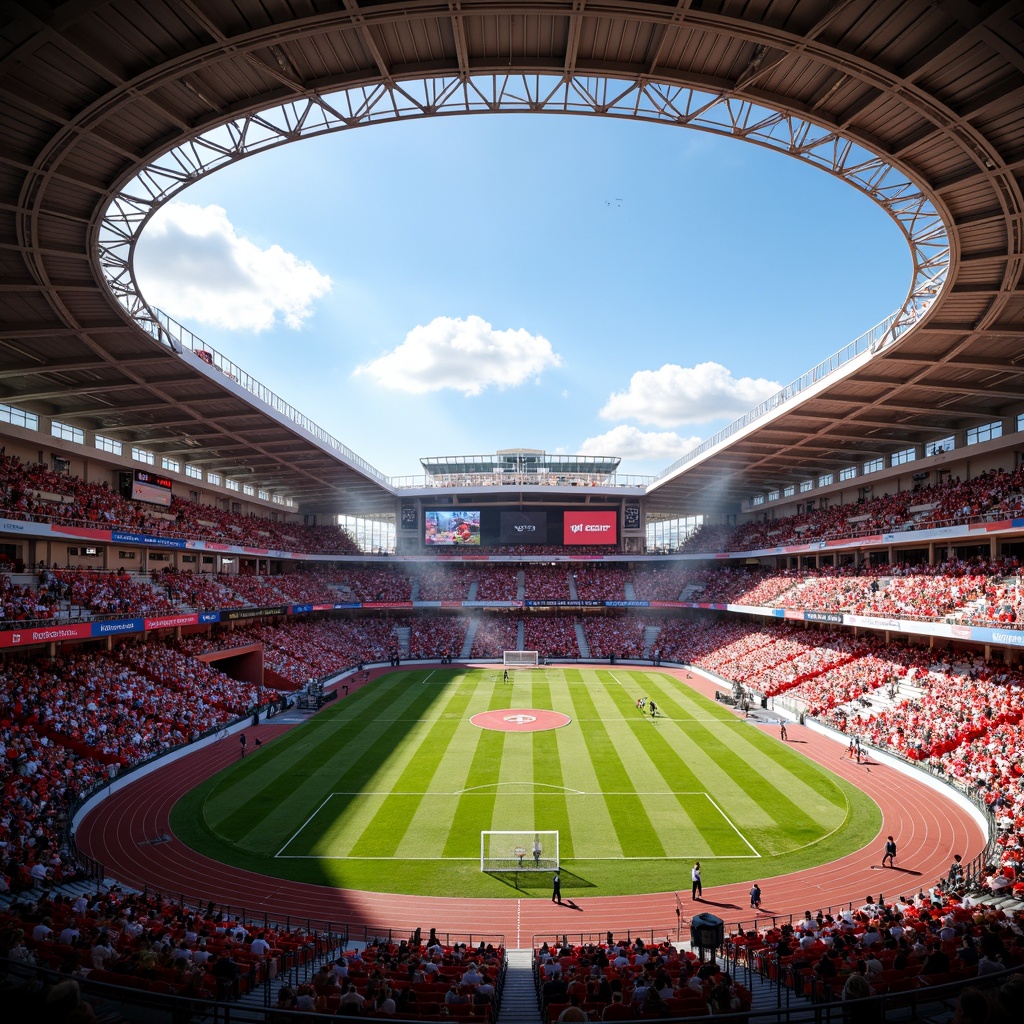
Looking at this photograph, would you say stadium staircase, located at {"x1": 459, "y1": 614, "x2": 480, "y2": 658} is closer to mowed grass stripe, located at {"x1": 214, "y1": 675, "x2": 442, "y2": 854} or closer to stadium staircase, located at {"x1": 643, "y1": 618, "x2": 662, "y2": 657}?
stadium staircase, located at {"x1": 643, "y1": 618, "x2": 662, "y2": 657}

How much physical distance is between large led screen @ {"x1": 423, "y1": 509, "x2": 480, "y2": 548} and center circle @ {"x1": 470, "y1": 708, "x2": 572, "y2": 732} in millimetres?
29499

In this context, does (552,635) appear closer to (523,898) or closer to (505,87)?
(523,898)

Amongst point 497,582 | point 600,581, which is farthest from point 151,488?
point 600,581

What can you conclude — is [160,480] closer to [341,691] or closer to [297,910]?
[341,691]

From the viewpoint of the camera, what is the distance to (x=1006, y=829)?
18438 millimetres

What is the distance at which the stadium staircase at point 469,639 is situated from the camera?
58.3 metres

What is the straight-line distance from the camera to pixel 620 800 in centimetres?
2386

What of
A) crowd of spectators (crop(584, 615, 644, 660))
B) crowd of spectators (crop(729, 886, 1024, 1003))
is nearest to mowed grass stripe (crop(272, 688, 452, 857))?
crowd of spectators (crop(729, 886, 1024, 1003))

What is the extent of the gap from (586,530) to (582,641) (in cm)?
1200

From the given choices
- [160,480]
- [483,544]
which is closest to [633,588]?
[483,544]

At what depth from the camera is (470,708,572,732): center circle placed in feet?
112

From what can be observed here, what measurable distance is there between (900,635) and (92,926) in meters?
39.4

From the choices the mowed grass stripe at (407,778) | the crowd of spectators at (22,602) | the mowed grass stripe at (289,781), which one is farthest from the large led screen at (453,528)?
the crowd of spectators at (22,602)

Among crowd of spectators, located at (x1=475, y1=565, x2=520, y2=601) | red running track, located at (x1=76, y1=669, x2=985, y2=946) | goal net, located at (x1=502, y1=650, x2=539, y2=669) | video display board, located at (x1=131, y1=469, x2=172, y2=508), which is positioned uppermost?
video display board, located at (x1=131, y1=469, x2=172, y2=508)
